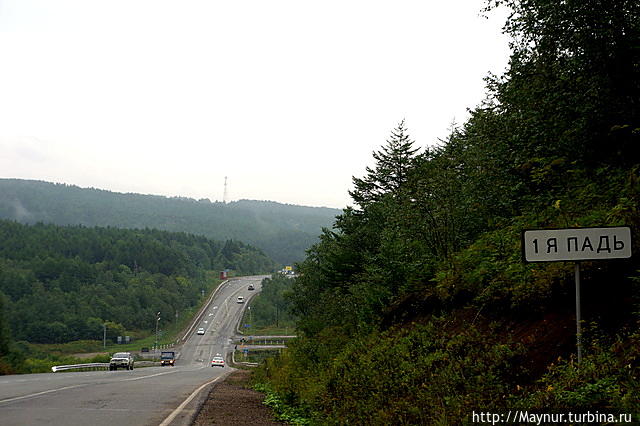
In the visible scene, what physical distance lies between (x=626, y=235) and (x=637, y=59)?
333 inches

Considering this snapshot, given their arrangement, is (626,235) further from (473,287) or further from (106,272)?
(106,272)

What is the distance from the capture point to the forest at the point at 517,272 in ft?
25.4

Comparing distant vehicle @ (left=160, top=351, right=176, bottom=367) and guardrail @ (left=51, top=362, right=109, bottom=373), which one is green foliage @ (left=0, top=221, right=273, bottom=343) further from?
guardrail @ (left=51, top=362, right=109, bottom=373)

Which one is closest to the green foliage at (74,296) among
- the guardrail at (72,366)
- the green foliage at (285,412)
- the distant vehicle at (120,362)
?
the guardrail at (72,366)

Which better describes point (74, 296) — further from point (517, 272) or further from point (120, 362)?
point (517, 272)

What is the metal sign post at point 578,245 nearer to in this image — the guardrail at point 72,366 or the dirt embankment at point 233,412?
the dirt embankment at point 233,412

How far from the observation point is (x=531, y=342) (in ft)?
28.9

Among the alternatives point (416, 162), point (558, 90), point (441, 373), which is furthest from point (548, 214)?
point (416, 162)

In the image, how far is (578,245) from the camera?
6766 mm

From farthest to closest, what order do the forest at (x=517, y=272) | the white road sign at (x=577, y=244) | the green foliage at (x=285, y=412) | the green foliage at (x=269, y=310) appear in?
the green foliage at (x=269, y=310) → the green foliage at (x=285, y=412) → the forest at (x=517, y=272) → the white road sign at (x=577, y=244)

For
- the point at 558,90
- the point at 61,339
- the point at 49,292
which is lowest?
the point at 61,339

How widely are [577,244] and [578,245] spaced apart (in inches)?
0.6

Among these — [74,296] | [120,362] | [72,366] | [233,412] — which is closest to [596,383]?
[233,412]

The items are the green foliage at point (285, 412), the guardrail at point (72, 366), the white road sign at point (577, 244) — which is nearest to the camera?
the white road sign at point (577, 244)
